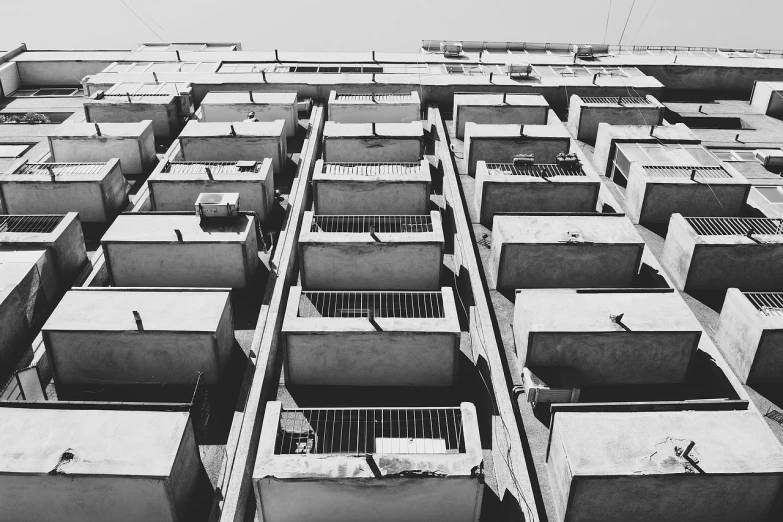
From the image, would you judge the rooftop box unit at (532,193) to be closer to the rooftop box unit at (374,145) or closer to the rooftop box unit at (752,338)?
the rooftop box unit at (374,145)

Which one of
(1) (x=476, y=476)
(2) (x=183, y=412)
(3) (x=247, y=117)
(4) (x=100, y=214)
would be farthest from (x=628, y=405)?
(3) (x=247, y=117)

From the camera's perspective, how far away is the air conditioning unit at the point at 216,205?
32219 millimetres

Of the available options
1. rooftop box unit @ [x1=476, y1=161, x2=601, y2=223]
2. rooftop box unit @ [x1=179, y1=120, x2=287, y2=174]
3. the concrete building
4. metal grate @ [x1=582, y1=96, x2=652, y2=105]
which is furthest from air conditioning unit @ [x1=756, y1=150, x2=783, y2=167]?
rooftop box unit @ [x1=179, y1=120, x2=287, y2=174]

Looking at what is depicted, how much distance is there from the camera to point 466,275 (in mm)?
32344

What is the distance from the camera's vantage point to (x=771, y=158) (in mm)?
43312

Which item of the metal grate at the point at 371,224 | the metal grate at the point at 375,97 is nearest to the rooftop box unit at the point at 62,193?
the metal grate at the point at 371,224

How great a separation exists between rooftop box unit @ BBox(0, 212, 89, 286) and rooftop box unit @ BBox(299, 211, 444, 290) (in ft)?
36.3

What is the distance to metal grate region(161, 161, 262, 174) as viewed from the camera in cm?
3841

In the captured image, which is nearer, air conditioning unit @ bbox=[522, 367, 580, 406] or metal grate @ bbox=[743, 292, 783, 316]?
air conditioning unit @ bbox=[522, 367, 580, 406]

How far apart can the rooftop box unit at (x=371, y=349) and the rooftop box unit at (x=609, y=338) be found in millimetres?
3051

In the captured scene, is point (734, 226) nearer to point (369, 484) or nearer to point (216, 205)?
point (369, 484)

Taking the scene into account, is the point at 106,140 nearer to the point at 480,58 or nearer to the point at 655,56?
the point at 480,58

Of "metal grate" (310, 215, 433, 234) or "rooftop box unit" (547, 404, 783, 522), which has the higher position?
"metal grate" (310, 215, 433, 234)

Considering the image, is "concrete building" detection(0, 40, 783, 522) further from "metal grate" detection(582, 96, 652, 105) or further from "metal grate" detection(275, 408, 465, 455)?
"metal grate" detection(582, 96, 652, 105)
